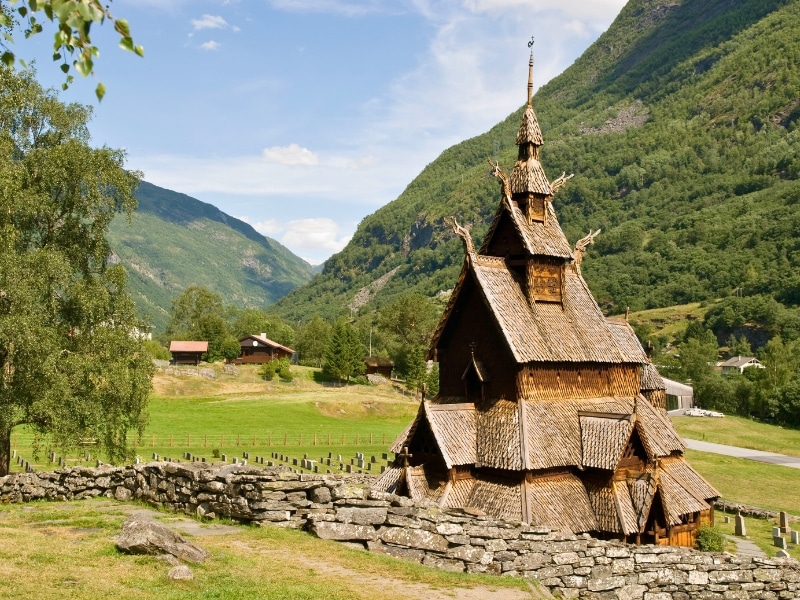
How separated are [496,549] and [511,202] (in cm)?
1681

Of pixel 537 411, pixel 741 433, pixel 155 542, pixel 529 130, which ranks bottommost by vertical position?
pixel 741 433

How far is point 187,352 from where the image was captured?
120562 millimetres

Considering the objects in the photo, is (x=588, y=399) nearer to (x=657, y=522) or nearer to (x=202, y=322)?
(x=657, y=522)

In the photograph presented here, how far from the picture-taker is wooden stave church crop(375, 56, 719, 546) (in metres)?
24.8

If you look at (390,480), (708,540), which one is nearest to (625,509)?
(708,540)

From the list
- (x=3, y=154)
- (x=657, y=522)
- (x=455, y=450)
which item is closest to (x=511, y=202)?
(x=455, y=450)

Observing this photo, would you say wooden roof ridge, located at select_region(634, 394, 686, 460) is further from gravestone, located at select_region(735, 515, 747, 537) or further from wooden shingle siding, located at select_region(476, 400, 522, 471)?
gravestone, located at select_region(735, 515, 747, 537)

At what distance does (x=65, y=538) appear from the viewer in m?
14.1

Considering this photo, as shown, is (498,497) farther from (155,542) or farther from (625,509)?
(155,542)

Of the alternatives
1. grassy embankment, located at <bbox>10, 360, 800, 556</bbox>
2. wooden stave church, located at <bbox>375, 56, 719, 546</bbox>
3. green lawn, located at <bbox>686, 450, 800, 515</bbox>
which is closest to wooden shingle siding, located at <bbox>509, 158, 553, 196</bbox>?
wooden stave church, located at <bbox>375, 56, 719, 546</bbox>

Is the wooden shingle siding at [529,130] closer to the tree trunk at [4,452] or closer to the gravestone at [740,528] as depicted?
the gravestone at [740,528]

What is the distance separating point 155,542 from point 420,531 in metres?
5.60

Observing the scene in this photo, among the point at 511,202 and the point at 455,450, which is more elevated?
the point at 511,202

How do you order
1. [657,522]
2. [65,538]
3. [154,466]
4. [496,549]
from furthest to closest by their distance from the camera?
[657,522]
[154,466]
[496,549]
[65,538]
